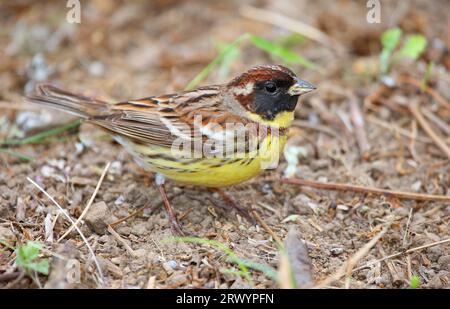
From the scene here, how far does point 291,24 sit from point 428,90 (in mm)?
1955

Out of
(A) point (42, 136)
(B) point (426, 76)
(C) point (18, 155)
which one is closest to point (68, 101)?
(A) point (42, 136)

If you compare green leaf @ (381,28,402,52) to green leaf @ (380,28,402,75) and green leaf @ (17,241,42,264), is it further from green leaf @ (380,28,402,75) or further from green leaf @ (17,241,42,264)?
green leaf @ (17,241,42,264)

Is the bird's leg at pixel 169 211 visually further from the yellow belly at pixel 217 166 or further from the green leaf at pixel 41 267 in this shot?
the green leaf at pixel 41 267

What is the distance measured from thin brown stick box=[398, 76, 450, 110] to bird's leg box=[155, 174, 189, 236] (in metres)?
3.06

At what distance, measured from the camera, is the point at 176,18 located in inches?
313

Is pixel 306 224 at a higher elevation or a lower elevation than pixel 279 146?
lower

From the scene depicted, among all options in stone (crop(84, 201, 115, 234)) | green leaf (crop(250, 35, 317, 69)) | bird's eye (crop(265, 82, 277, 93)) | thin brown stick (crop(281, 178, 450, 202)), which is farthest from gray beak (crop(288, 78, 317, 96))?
stone (crop(84, 201, 115, 234))

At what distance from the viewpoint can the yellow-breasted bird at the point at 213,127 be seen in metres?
4.89

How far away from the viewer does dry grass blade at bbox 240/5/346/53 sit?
7375 millimetres

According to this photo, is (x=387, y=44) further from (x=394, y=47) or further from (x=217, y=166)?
(x=217, y=166)

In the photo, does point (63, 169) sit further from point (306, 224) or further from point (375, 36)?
point (375, 36)

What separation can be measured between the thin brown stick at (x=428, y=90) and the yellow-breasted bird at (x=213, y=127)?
2.12 metres
